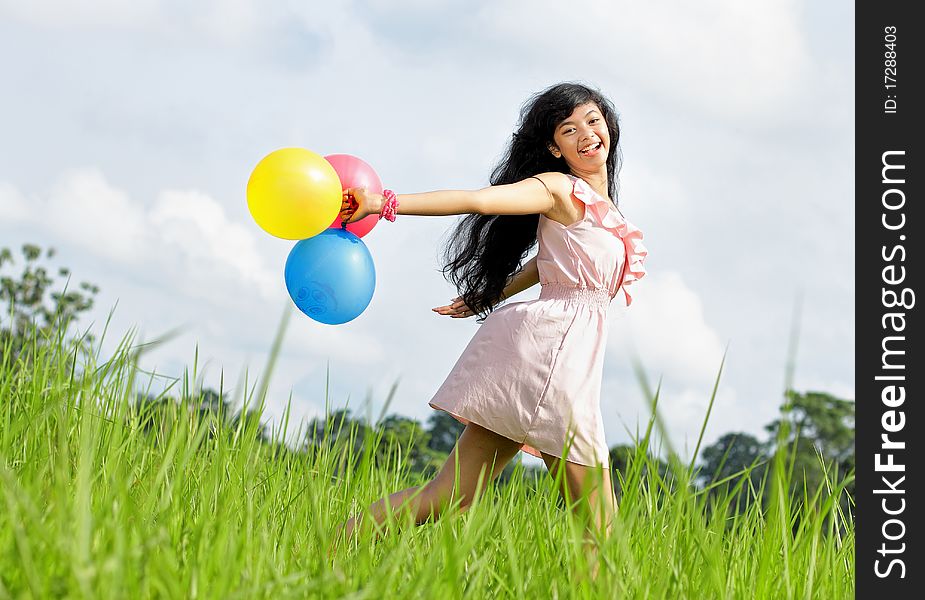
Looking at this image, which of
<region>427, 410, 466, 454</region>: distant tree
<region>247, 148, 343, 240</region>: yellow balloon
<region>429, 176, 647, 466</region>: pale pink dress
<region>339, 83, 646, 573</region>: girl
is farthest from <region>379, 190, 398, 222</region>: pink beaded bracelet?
<region>427, 410, 466, 454</region>: distant tree

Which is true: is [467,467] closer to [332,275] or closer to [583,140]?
[332,275]

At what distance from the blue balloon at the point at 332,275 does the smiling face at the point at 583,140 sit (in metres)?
0.78

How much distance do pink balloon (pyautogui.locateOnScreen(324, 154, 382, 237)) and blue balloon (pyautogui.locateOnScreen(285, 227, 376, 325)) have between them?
79mm

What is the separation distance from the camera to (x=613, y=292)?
128 inches

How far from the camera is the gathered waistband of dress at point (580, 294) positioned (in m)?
3.14

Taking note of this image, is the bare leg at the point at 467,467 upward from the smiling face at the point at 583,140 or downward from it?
downward

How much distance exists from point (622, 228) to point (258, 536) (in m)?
1.66

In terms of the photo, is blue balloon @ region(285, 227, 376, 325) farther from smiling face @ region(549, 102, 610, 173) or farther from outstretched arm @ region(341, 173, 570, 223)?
smiling face @ region(549, 102, 610, 173)

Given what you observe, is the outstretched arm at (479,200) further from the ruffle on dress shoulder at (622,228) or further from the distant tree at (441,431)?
the distant tree at (441,431)

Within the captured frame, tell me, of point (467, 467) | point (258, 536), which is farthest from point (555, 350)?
point (258, 536)

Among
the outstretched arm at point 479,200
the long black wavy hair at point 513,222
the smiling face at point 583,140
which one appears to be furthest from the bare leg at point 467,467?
the smiling face at point 583,140

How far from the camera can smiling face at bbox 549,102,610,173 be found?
3316 mm
